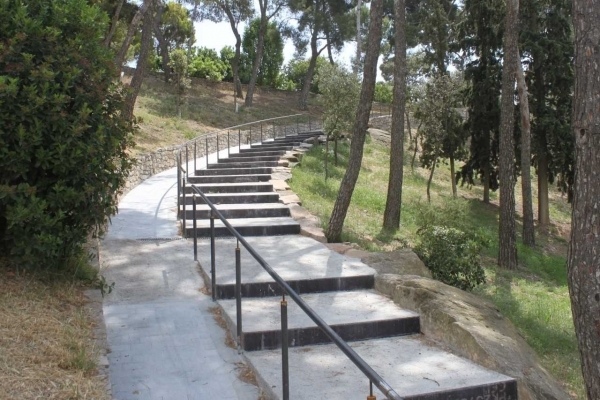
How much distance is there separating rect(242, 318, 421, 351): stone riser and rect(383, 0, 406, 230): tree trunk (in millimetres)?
8653

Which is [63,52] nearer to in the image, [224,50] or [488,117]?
[488,117]

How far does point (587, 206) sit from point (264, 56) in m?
43.2

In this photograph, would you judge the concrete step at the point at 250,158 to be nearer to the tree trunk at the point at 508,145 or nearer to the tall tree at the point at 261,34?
the tree trunk at the point at 508,145

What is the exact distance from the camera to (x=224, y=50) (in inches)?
1844

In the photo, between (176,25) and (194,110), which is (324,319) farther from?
(176,25)

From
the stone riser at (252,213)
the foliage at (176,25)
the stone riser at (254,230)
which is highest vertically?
the foliage at (176,25)

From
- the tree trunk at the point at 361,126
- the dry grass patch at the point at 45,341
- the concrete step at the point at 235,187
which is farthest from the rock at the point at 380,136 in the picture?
the dry grass patch at the point at 45,341

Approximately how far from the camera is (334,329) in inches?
224

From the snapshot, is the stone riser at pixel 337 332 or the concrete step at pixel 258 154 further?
the concrete step at pixel 258 154

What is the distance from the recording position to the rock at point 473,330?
4.97 metres

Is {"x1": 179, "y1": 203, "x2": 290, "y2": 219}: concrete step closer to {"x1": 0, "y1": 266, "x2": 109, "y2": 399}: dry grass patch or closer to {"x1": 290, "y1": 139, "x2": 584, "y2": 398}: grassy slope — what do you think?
{"x1": 290, "y1": 139, "x2": 584, "y2": 398}: grassy slope

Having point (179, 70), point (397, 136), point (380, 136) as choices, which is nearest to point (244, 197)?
point (397, 136)

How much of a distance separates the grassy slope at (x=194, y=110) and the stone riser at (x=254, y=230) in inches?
358

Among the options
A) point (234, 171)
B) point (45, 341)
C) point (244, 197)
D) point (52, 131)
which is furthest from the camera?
point (234, 171)
